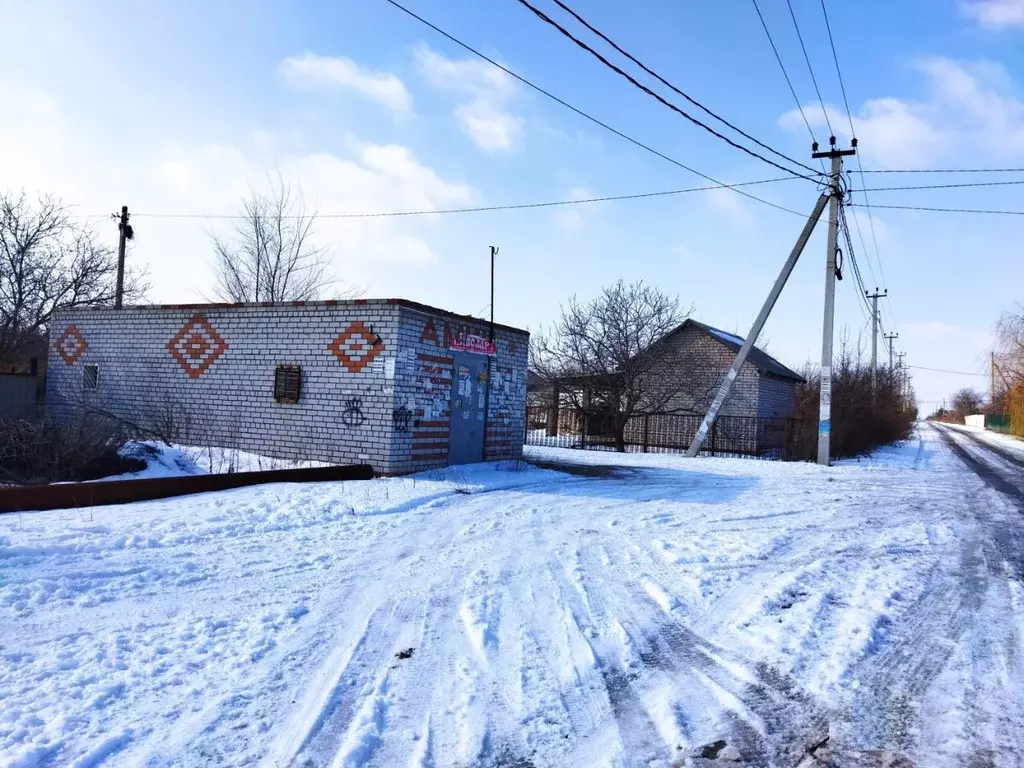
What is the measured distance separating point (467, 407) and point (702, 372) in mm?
15284

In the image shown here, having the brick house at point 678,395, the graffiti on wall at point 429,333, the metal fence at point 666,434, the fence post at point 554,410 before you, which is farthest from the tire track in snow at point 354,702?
the fence post at point 554,410

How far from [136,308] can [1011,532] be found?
49.7ft

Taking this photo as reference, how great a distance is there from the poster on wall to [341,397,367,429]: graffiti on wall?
2074mm

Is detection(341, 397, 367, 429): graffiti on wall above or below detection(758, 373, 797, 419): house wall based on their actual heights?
below

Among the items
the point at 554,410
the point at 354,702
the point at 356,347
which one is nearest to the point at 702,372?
the point at 554,410

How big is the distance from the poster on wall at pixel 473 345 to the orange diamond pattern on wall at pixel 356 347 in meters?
1.63

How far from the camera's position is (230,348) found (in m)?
12.4

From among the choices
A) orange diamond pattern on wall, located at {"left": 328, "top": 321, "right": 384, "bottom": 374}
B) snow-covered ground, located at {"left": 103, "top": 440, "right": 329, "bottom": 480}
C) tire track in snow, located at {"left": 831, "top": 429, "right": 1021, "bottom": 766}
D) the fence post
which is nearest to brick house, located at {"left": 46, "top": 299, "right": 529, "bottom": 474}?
orange diamond pattern on wall, located at {"left": 328, "top": 321, "right": 384, "bottom": 374}

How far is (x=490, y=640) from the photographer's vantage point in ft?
13.9

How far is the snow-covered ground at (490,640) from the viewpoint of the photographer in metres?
3.00

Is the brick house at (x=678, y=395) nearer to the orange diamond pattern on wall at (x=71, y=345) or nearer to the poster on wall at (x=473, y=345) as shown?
the poster on wall at (x=473, y=345)

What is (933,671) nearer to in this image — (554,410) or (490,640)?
(490,640)

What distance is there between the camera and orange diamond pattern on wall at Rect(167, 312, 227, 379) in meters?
12.6

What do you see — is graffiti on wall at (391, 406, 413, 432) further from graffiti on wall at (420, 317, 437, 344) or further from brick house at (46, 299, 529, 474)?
graffiti on wall at (420, 317, 437, 344)
